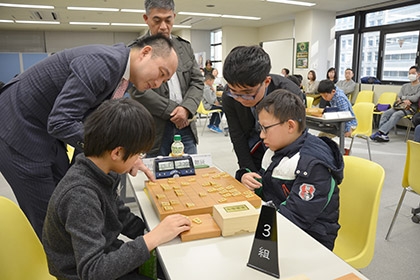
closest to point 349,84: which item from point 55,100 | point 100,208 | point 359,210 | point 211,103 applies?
point 211,103

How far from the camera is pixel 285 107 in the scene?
4.28 ft

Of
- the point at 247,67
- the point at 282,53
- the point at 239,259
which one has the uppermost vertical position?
the point at 282,53

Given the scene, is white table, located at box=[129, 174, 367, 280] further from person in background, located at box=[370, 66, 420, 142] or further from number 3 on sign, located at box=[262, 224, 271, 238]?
person in background, located at box=[370, 66, 420, 142]

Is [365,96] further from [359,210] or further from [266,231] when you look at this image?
[266,231]

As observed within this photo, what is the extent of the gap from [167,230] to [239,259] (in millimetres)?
209

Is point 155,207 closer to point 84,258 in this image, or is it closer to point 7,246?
point 84,258

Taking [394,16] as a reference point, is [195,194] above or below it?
below

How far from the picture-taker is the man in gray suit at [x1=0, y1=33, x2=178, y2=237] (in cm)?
116

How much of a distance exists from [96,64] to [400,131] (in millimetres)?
6739

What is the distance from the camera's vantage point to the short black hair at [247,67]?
1431mm

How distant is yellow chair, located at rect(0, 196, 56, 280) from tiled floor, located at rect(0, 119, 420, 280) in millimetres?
1753

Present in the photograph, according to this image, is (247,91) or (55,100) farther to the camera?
(247,91)

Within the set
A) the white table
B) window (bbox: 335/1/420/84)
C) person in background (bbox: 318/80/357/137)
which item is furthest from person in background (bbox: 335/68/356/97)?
the white table

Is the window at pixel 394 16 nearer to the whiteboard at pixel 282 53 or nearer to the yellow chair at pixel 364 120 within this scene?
the whiteboard at pixel 282 53
